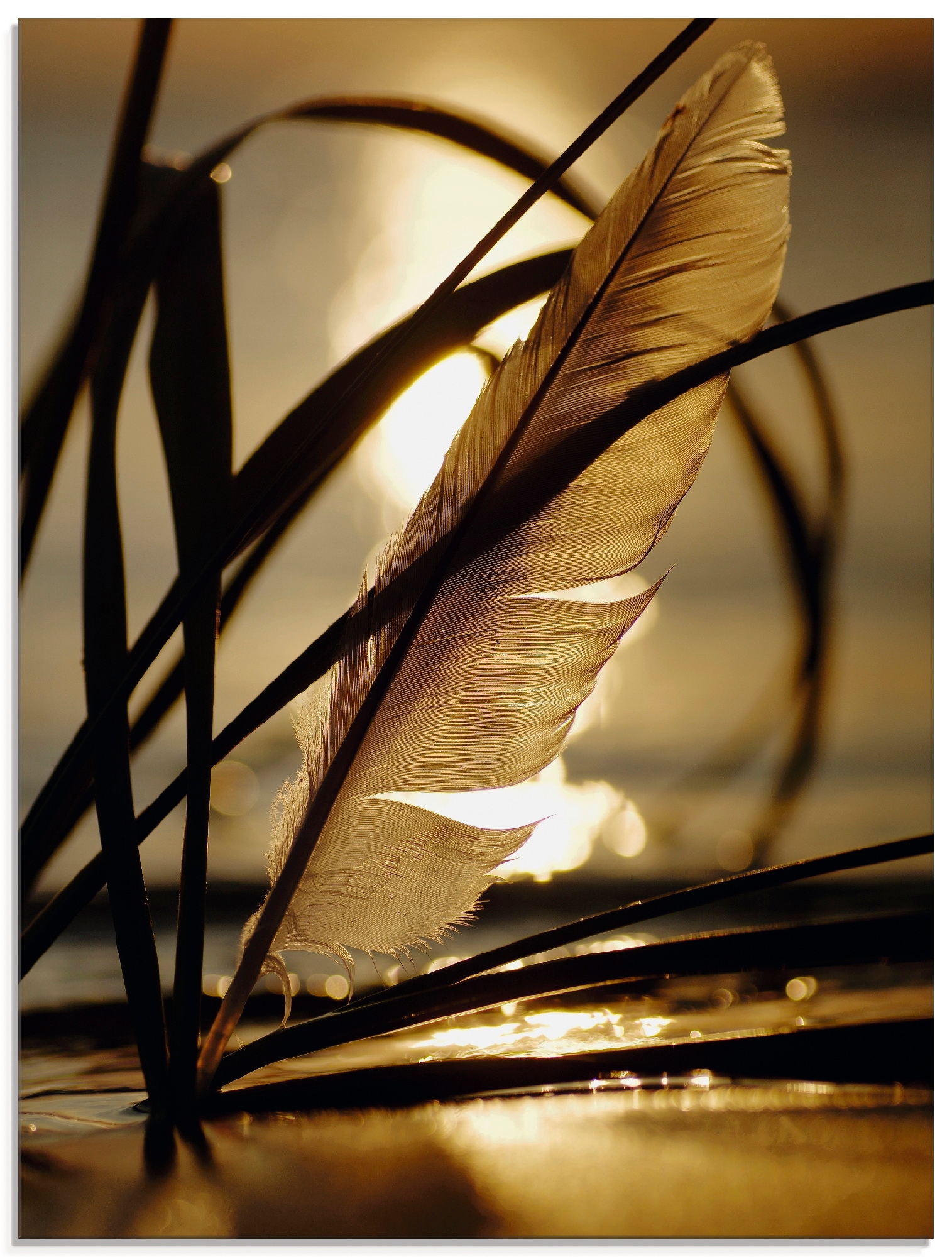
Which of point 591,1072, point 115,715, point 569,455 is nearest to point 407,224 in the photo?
point 569,455

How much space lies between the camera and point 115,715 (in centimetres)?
69

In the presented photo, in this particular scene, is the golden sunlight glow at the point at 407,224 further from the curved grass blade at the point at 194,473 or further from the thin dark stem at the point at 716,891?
the thin dark stem at the point at 716,891

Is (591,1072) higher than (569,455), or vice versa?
(569,455)

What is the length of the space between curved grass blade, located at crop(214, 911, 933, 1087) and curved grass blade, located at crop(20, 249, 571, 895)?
0.91ft

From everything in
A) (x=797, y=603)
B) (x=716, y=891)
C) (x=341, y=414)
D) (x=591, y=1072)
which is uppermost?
(x=341, y=414)

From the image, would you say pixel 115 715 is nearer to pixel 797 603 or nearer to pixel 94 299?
pixel 94 299

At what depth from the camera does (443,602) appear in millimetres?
708

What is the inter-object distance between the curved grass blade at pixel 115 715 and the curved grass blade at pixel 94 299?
5 centimetres

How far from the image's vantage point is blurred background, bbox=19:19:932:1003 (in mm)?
799

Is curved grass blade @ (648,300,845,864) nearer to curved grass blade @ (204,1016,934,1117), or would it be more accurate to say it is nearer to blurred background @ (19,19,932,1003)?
blurred background @ (19,19,932,1003)

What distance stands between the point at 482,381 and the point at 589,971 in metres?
0.56

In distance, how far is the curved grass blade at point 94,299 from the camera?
0.76 metres
